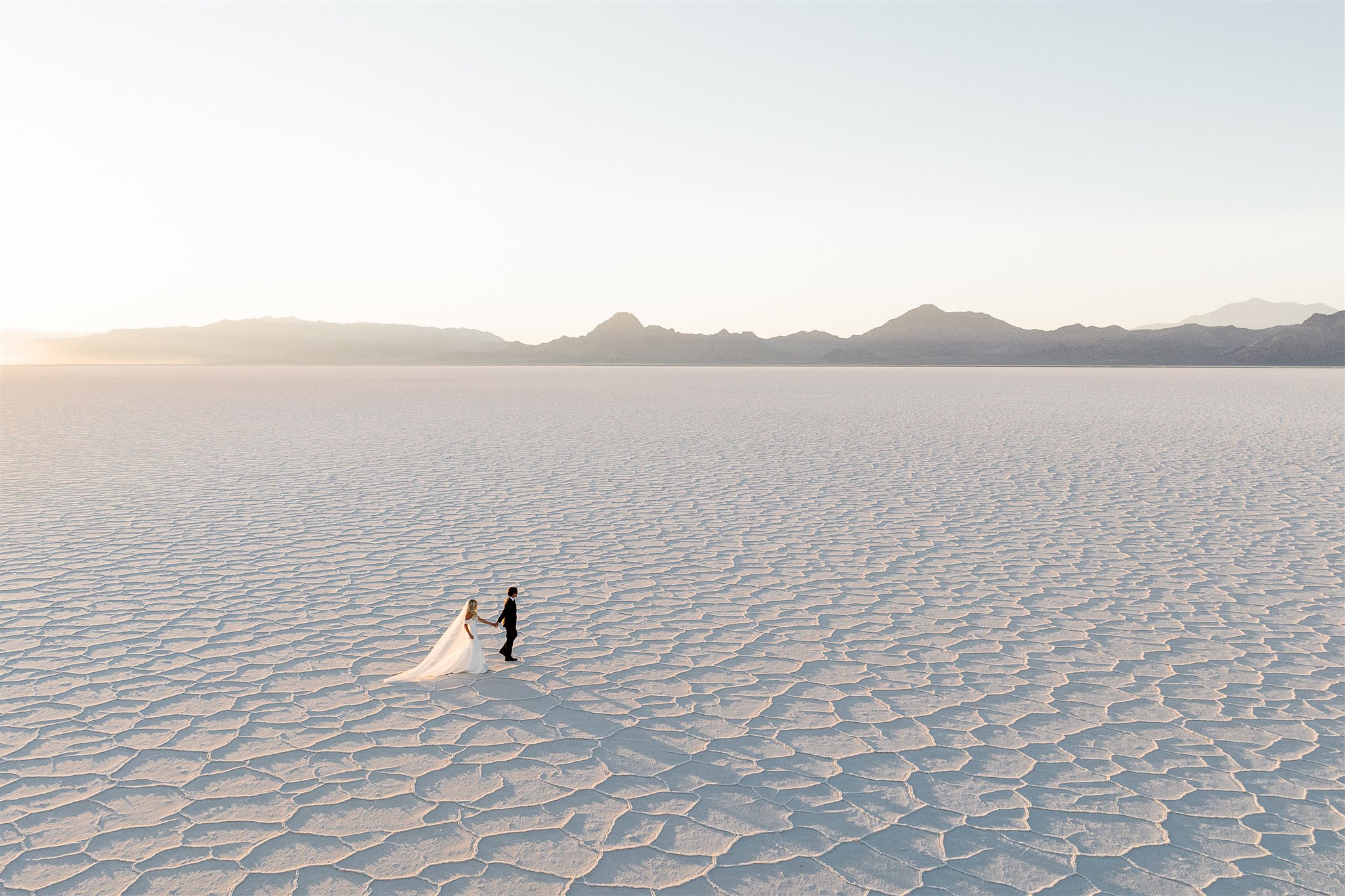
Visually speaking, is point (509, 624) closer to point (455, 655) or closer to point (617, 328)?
point (455, 655)

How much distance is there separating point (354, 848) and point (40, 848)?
98cm

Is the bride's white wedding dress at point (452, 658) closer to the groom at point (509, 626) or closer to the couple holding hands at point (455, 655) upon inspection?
the couple holding hands at point (455, 655)

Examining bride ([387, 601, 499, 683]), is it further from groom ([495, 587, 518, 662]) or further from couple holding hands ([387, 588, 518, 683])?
groom ([495, 587, 518, 662])

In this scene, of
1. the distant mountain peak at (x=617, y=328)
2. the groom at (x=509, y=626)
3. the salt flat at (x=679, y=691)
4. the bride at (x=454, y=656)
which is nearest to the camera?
the salt flat at (x=679, y=691)

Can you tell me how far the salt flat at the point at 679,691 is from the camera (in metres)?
2.94

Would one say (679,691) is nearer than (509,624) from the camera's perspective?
Yes

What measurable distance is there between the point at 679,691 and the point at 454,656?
1076 mm

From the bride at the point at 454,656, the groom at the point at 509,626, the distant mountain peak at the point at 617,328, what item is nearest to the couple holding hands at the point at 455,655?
the bride at the point at 454,656

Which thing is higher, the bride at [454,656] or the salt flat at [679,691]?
the bride at [454,656]

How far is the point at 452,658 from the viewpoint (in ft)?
14.5

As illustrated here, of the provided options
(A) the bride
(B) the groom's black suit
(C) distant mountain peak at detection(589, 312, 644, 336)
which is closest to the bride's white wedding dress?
(A) the bride

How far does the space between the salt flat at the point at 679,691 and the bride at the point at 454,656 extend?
71mm

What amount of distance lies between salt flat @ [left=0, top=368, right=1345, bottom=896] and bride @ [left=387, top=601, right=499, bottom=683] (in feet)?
0.23

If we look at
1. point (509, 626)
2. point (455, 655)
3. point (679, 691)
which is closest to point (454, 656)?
point (455, 655)
